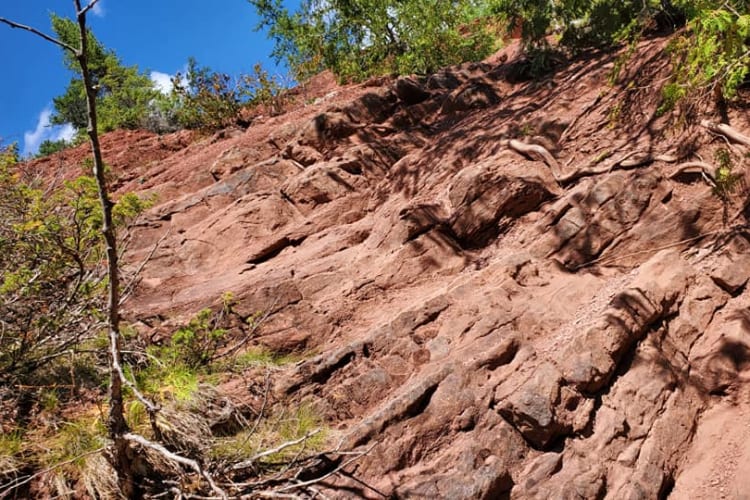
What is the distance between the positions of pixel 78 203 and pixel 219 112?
29.7 ft

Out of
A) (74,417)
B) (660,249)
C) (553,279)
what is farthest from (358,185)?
(74,417)

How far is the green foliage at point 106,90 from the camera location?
20.5 m

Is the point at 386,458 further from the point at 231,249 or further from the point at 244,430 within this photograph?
the point at 231,249

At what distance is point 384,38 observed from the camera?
42.8ft

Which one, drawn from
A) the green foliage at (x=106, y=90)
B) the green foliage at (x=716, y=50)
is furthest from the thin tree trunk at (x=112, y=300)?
the green foliage at (x=106, y=90)

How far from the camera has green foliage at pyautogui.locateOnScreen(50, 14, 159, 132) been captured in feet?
67.2

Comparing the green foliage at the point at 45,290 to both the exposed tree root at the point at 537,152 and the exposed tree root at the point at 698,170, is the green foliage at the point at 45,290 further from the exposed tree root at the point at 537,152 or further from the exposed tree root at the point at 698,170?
the exposed tree root at the point at 698,170

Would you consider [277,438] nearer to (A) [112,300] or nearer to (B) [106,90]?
(A) [112,300]

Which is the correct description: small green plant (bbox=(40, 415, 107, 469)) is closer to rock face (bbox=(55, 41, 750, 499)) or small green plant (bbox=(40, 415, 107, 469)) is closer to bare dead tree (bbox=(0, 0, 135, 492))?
A: bare dead tree (bbox=(0, 0, 135, 492))

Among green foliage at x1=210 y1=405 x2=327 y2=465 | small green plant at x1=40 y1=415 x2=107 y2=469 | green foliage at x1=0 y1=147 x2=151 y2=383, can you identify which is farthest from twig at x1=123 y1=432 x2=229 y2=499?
green foliage at x1=0 y1=147 x2=151 y2=383

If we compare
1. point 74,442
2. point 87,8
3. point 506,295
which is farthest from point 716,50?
point 74,442

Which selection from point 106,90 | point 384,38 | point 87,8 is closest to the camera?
point 87,8

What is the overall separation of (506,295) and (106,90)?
88.0 ft

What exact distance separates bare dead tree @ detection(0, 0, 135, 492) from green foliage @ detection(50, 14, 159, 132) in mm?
18026
